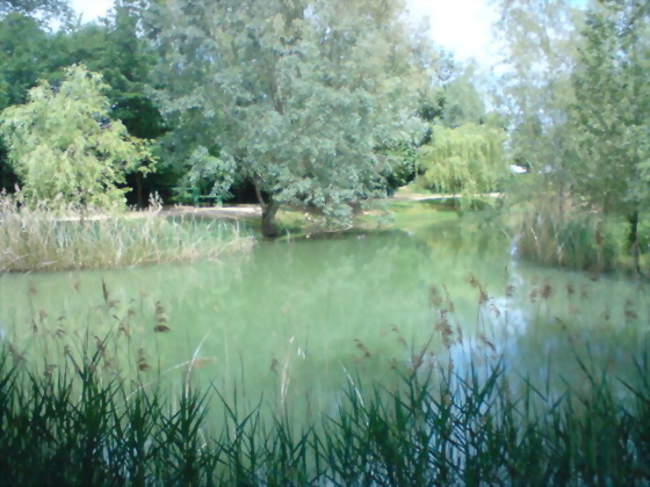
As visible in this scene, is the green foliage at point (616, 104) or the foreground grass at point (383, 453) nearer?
the foreground grass at point (383, 453)

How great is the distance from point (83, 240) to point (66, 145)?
100 inches

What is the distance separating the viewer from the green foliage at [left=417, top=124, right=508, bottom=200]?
1151 centimetres

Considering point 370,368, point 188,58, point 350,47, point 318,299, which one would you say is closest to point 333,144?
point 350,47

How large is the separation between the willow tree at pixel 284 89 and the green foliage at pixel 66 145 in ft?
2.78

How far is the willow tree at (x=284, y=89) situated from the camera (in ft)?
24.2

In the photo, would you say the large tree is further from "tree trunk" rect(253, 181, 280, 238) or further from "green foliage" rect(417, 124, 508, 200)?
"green foliage" rect(417, 124, 508, 200)

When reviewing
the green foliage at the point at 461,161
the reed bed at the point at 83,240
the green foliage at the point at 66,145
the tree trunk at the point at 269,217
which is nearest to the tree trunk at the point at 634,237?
the reed bed at the point at 83,240

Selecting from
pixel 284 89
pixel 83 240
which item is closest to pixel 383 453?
pixel 83 240

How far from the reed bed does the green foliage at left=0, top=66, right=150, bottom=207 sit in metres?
1.29

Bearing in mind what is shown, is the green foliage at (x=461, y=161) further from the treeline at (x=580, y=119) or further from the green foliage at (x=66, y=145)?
the green foliage at (x=66, y=145)

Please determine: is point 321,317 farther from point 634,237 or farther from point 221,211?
point 221,211

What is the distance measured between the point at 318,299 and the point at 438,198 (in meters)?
8.96

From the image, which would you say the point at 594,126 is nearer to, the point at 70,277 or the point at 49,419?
the point at 70,277

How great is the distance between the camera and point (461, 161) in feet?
37.9
